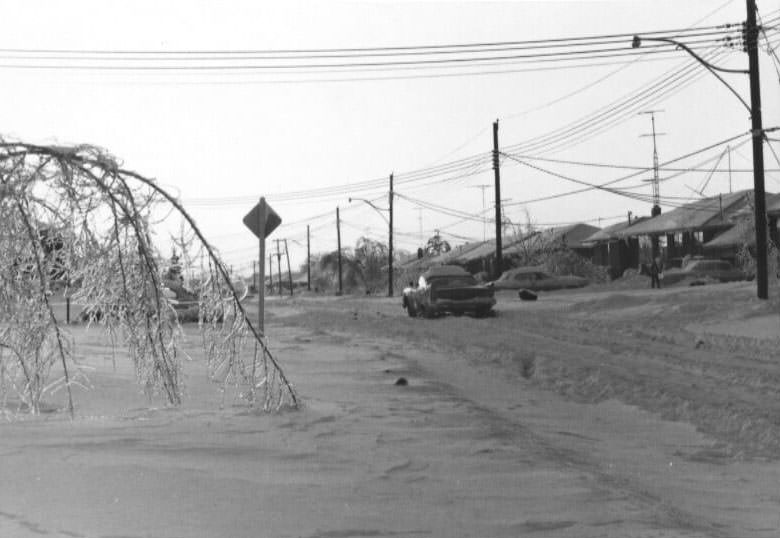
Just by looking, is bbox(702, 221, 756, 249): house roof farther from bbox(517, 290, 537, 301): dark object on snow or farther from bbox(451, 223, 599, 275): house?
bbox(451, 223, 599, 275): house

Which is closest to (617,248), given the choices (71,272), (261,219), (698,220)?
(698,220)

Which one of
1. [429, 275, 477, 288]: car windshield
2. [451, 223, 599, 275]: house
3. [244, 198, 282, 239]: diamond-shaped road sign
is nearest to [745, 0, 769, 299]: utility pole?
[429, 275, 477, 288]: car windshield

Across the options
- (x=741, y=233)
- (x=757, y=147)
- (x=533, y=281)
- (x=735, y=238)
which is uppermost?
(x=757, y=147)

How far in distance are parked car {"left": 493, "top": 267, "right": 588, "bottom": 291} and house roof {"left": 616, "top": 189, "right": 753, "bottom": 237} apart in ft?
24.0

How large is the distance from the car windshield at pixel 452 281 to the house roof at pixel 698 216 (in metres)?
28.1

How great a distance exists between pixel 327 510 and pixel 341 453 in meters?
1.64

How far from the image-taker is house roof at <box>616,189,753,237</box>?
54.4m

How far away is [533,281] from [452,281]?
22156 mm

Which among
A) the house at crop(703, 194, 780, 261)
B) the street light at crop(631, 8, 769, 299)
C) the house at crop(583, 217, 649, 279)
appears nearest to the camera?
the street light at crop(631, 8, 769, 299)

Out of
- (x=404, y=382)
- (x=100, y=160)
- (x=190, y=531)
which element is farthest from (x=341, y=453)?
(x=404, y=382)

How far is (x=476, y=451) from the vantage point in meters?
7.50

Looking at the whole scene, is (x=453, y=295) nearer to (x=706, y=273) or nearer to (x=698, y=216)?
(x=706, y=273)

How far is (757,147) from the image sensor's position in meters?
24.1

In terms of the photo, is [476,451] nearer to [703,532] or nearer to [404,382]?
[703,532]
